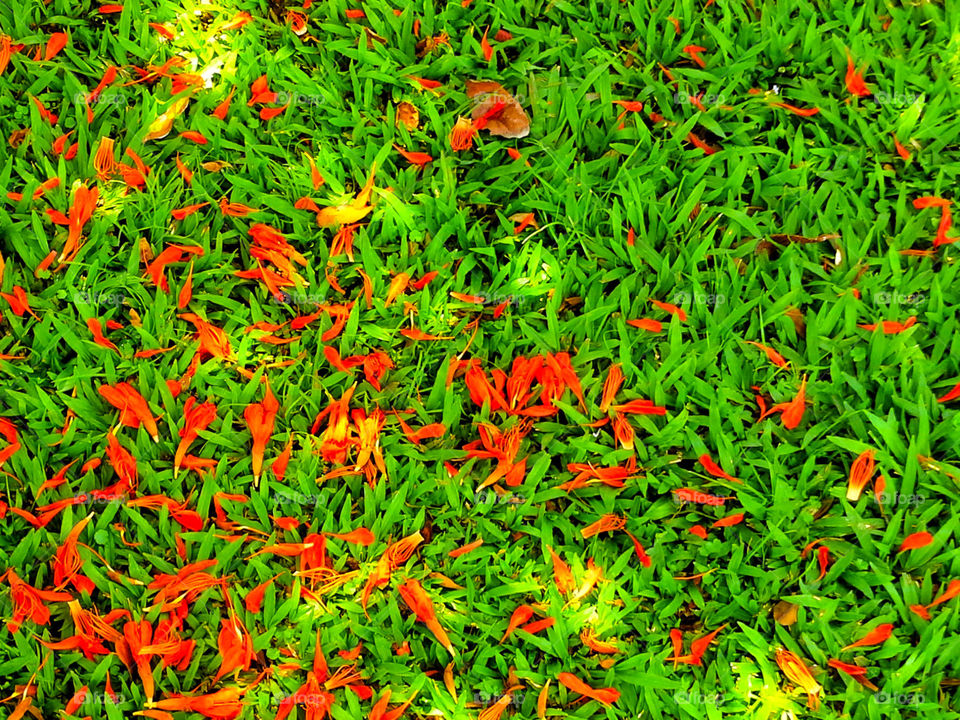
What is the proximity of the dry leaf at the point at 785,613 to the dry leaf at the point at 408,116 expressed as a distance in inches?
64.1

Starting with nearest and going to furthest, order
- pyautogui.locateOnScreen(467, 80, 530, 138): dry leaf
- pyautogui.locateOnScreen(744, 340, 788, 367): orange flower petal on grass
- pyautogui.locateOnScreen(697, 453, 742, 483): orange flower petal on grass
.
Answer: pyautogui.locateOnScreen(697, 453, 742, 483): orange flower petal on grass → pyautogui.locateOnScreen(744, 340, 788, 367): orange flower petal on grass → pyautogui.locateOnScreen(467, 80, 530, 138): dry leaf

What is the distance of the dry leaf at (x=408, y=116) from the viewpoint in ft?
8.84

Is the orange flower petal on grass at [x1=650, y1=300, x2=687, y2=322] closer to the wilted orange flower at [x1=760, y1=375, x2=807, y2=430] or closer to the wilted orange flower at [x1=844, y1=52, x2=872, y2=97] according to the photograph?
the wilted orange flower at [x1=760, y1=375, x2=807, y2=430]

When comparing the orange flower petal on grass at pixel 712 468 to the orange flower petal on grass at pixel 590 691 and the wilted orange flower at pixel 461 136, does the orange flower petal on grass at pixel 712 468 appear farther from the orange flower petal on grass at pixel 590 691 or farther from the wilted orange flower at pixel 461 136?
the wilted orange flower at pixel 461 136

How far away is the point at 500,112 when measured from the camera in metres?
2.68

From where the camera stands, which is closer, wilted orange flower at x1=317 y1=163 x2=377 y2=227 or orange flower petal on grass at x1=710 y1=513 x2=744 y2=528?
orange flower petal on grass at x1=710 y1=513 x2=744 y2=528

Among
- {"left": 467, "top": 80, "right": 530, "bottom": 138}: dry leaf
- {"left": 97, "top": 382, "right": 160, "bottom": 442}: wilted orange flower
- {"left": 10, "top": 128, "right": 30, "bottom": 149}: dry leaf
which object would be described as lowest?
{"left": 97, "top": 382, "right": 160, "bottom": 442}: wilted orange flower

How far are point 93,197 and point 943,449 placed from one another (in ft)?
7.58

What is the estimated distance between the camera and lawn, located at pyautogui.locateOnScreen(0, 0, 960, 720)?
6.80 feet

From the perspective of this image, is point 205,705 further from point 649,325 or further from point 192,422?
point 649,325

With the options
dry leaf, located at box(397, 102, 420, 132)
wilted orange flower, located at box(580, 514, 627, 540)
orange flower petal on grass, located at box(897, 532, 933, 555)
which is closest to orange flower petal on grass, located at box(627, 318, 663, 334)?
wilted orange flower, located at box(580, 514, 627, 540)

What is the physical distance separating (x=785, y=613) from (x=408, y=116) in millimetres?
1694

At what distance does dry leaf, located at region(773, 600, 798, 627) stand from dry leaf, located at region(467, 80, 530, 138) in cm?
143

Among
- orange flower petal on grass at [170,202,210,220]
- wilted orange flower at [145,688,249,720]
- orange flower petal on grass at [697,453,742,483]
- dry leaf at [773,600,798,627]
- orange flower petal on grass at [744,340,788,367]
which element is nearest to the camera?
wilted orange flower at [145,688,249,720]
